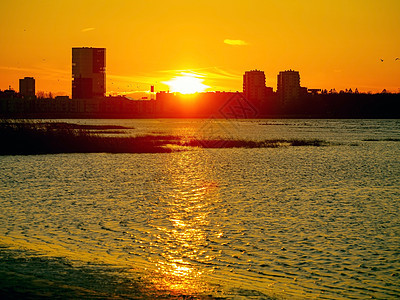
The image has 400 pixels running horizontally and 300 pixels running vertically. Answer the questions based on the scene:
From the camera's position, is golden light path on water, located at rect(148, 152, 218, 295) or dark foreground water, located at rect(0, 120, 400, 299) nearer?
dark foreground water, located at rect(0, 120, 400, 299)

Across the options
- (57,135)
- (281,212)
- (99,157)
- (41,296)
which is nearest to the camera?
(41,296)

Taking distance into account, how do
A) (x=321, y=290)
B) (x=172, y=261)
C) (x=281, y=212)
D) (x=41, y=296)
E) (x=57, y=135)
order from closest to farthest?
(x=41, y=296)
(x=321, y=290)
(x=172, y=261)
(x=281, y=212)
(x=57, y=135)

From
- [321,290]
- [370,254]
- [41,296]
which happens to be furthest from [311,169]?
[41,296]

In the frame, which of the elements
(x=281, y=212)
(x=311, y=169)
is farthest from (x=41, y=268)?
(x=311, y=169)

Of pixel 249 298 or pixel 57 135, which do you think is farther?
pixel 57 135

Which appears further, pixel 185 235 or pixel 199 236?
pixel 185 235

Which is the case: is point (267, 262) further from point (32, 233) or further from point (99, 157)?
point (99, 157)

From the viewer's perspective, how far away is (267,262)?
13.7m

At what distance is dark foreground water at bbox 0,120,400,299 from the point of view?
1149cm

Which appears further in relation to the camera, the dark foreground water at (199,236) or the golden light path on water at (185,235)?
the golden light path on water at (185,235)

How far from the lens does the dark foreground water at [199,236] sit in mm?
11492

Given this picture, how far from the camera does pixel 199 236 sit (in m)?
16.8

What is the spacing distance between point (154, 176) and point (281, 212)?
14.9 metres

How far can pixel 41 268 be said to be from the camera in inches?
490
